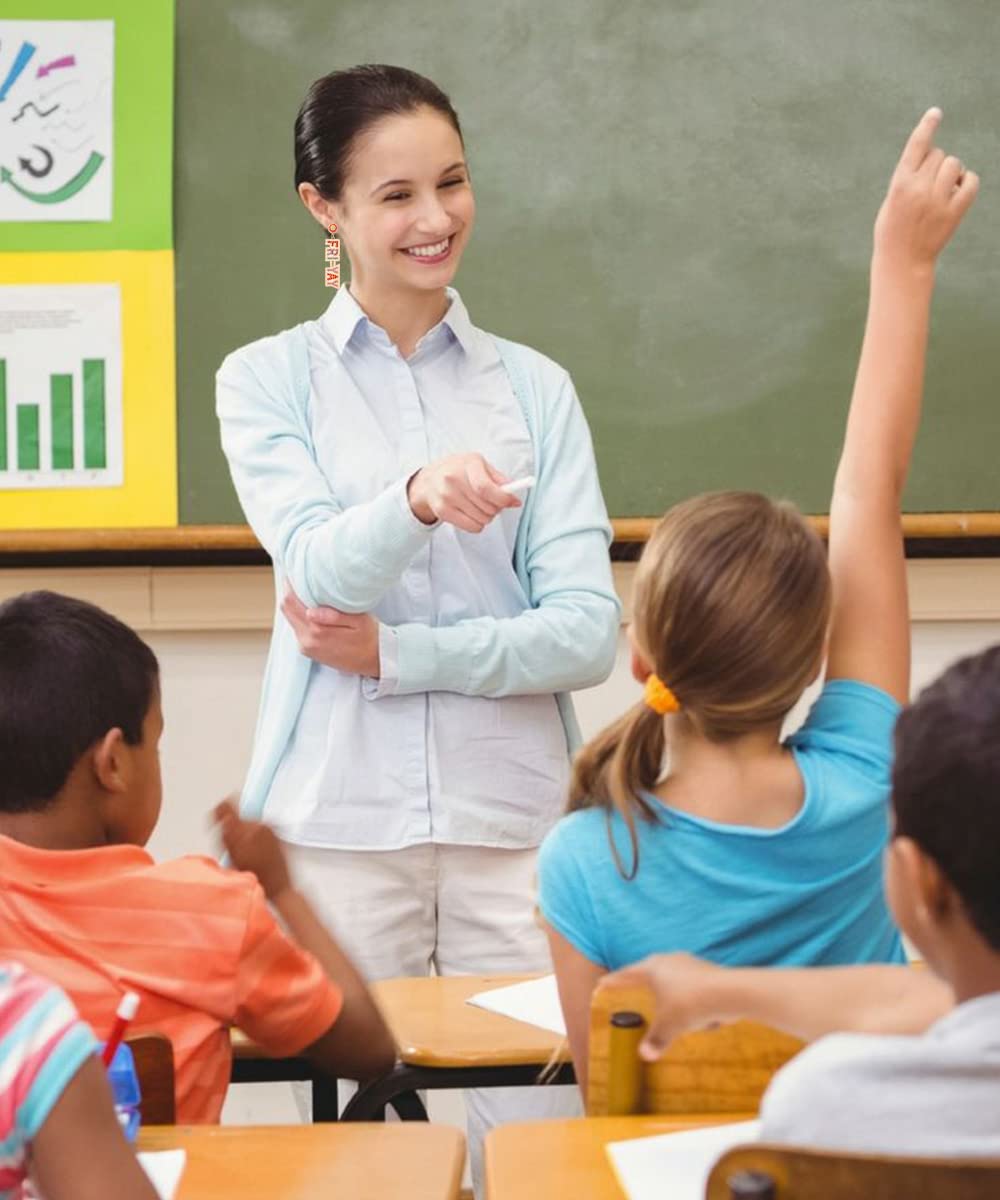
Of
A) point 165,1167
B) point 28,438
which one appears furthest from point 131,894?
point 28,438

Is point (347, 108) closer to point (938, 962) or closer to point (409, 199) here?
point (409, 199)

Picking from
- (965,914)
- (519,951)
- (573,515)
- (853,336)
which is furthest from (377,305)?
(965,914)

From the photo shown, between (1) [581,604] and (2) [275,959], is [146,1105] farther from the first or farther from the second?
(1) [581,604]

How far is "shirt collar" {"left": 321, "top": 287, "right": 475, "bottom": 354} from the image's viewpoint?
94.5 inches

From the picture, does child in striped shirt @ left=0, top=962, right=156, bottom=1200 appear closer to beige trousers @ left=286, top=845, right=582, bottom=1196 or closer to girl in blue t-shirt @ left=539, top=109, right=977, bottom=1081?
girl in blue t-shirt @ left=539, top=109, right=977, bottom=1081

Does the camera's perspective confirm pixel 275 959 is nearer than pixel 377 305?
Yes

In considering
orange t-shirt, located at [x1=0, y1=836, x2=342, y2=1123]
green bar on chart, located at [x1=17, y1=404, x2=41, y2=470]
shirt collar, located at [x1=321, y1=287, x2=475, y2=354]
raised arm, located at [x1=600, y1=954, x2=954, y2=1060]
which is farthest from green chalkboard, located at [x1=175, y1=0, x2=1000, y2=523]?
raised arm, located at [x1=600, y1=954, x2=954, y2=1060]

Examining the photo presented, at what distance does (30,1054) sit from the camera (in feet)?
3.54

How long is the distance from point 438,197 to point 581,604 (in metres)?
0.58

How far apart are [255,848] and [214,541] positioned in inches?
60.1

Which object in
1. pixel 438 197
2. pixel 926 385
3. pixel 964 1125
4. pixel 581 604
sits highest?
pixel 438 197

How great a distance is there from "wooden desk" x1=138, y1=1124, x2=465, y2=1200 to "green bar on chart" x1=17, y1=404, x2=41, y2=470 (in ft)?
6.32

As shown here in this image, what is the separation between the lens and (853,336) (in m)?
3.33

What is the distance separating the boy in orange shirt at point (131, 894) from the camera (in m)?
1.64
